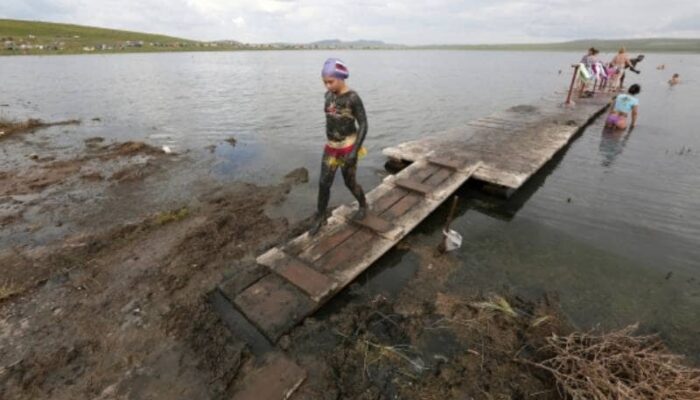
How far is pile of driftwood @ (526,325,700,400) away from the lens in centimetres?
298

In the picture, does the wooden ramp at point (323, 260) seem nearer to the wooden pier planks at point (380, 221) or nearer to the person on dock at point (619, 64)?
the wooden pier planks at point (380, 221)

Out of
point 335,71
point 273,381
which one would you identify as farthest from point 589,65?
point 273,381

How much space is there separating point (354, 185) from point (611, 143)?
12.6 m

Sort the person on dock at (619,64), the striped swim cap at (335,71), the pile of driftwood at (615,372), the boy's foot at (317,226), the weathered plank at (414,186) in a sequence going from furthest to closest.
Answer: the person on dock at (619,64) → the weathered plank at (414,186) → the boy's foot at (317,226) → the striped swim cap at (335,71) → the pile of driftwood at (615,372)

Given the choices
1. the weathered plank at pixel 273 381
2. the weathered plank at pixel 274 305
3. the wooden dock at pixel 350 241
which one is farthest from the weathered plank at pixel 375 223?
the weathered plank at pixel 273 381

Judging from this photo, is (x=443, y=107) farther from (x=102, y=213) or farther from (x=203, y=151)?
(x=102, y=213)

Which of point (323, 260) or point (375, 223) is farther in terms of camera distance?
point (375, 223)

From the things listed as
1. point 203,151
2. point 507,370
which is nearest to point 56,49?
point 203,151

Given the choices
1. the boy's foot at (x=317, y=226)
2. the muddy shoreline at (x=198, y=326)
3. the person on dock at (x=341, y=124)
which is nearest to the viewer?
the muddy shoreline at (x=198, y=326)

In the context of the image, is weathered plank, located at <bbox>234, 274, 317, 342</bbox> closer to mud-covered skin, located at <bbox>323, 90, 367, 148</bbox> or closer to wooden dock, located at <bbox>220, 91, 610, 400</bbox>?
wooden dock, located at <bbox>220, 91, 610, 400</bbox>

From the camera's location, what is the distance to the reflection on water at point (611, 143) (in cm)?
1129

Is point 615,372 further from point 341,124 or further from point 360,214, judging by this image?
point 341,124

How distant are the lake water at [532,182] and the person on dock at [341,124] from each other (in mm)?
1829

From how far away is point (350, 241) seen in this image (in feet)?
Answer: 18.3
